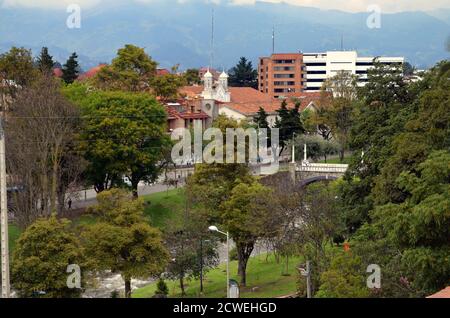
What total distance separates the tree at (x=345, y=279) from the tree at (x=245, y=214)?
797cm

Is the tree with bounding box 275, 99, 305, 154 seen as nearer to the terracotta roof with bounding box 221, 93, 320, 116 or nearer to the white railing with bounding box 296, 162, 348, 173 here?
the white railing with bounding box 296, 162, 348, 173

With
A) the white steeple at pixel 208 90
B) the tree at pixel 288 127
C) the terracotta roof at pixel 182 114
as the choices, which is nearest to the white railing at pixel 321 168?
the tree at pixel 288 127

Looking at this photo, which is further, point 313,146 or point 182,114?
point 182,114

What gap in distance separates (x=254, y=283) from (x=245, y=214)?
3.08 metres

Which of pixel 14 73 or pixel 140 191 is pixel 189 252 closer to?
pixel 14 73

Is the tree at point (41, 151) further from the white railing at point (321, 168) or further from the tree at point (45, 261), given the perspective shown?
the white railing at point (321, 168)

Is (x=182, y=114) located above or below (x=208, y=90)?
below

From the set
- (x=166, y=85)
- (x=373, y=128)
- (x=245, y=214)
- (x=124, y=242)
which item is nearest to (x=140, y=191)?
(x=166, y=85)

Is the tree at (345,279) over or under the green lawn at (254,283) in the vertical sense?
over

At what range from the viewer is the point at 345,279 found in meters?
20.9

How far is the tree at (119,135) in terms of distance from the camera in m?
42.8

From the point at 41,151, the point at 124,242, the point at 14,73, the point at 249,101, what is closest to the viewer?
the point at 124,242

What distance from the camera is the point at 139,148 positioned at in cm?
4478

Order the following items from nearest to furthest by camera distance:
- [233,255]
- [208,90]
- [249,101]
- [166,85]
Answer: [233,255]
[166,85]
[208,90]
[249,101]
